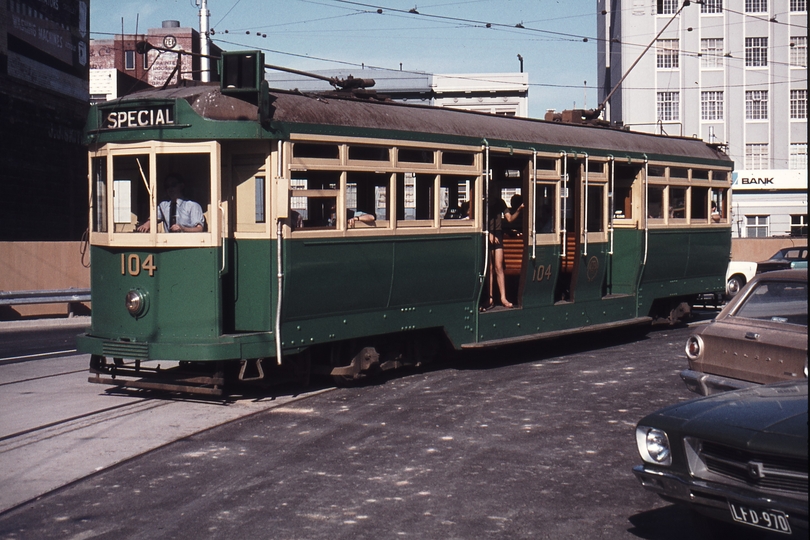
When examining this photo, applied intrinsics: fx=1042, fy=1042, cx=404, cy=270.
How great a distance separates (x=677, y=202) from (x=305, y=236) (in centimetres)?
797

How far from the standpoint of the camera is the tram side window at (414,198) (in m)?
11.2

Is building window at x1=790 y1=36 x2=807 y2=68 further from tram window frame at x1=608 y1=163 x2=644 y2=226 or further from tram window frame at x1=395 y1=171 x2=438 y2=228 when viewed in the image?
tram window frame at x1=395 y1=171 x2=438 y2=228

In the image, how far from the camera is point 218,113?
→ 9.70 m

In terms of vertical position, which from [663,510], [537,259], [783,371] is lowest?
[663,510]

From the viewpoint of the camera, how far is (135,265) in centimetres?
996

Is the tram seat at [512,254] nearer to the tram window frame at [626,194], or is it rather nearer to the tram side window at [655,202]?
the tram window frame at [626,194]

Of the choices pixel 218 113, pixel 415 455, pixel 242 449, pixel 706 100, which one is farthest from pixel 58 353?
pixel 706 100

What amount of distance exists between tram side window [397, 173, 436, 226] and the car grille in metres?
6.28

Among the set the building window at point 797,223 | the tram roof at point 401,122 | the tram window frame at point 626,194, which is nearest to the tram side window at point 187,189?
the tram roof at point 401,122

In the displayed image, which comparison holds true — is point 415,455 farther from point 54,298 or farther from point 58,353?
point 54,298

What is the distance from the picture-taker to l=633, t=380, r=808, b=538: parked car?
191 inches

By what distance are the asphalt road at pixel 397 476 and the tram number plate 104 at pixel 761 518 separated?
0.90 metres

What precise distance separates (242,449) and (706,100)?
55.8 meters

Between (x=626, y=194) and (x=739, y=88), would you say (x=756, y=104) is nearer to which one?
(x=739, y=88)
